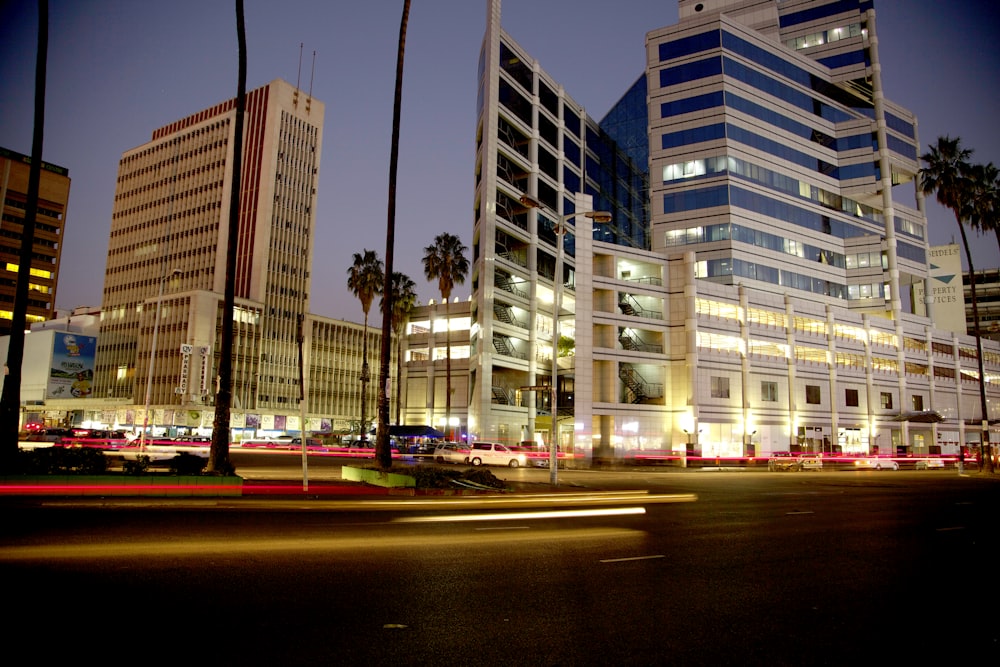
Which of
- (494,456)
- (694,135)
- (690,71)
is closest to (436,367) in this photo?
(494,456)

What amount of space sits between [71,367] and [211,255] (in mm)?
29219

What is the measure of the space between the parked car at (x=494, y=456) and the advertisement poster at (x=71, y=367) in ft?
293

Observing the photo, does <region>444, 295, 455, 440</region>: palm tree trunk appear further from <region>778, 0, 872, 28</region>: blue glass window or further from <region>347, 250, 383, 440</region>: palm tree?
<region>778, 0, 872, 28</region>: blue glass window

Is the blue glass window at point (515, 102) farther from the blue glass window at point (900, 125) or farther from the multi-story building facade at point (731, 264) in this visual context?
the blue glass window at point (900, 125)

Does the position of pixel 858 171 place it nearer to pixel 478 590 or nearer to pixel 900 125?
pixel 900 125

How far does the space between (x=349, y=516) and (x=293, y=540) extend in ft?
14.1

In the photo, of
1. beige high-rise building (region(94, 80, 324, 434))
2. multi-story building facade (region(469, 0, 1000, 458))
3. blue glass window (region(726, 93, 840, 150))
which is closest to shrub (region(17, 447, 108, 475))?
multi-story building facade (region(469, 0, 1000, 458))

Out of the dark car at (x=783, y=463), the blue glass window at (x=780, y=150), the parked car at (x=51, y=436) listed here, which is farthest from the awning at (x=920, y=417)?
the parked car at (x=51, y=436)

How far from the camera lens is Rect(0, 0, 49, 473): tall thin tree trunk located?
18.7 m

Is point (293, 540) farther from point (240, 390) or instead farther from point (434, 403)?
point (240, 390)

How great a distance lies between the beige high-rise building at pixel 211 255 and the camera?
330 feet

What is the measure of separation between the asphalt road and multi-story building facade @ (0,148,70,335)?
15287 cm

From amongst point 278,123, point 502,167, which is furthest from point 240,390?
point 502,167

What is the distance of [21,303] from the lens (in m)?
19.7
